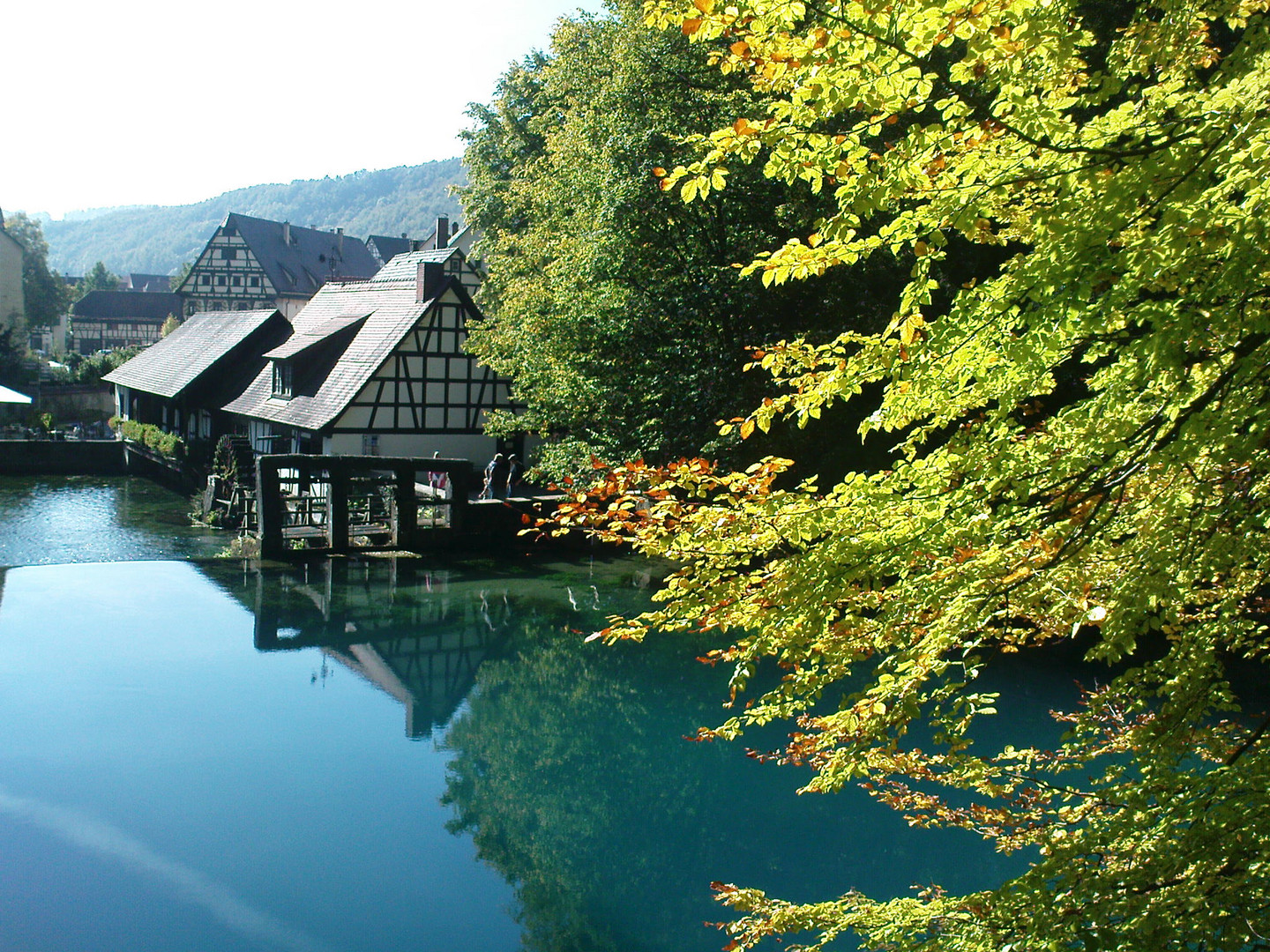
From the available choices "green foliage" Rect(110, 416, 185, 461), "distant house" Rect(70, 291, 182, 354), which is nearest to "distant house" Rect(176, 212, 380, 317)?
"distant house" Rect(70, 291, 182, 354)

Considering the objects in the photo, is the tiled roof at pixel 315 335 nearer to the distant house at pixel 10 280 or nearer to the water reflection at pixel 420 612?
the water reflection at pixel 420 612

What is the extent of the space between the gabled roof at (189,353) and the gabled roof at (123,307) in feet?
136

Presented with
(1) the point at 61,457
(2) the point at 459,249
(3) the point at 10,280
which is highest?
(2) the point at 459,249

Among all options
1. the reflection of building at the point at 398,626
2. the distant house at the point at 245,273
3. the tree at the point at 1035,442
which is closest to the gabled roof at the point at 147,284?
the distant house at the point at 245,273

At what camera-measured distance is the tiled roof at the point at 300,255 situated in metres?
67.8

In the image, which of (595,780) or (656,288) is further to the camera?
(656,288)

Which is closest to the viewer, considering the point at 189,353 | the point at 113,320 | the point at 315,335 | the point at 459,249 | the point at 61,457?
the point at 315,335

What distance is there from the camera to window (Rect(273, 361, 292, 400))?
28.5 metres

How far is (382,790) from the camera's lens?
1046 cm

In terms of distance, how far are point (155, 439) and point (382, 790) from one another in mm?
25145

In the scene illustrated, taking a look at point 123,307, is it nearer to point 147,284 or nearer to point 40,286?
point 40,286

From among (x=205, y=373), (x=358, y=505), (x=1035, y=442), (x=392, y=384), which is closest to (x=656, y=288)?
(x=358, y=505)

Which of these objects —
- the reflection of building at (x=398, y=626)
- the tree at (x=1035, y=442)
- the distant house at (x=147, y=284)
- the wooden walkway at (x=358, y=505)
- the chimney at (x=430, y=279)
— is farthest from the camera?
the distant house at (x=147, y=284)

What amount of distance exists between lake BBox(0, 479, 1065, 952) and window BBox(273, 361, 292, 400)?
11405 millimetres
